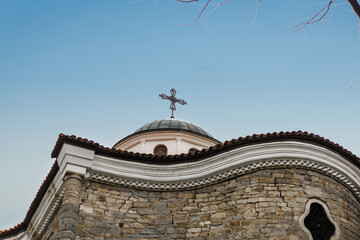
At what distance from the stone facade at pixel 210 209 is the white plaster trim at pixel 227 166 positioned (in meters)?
0.17

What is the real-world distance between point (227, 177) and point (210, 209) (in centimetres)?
80

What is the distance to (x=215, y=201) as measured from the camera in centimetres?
959

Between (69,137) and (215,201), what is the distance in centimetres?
344

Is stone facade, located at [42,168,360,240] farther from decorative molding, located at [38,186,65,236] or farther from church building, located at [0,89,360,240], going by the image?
decorative molding, located at [38,186,65,236]

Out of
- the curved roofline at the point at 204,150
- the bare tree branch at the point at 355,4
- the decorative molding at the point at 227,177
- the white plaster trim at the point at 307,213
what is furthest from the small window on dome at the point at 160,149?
the bare tree branch at the point at 355,4

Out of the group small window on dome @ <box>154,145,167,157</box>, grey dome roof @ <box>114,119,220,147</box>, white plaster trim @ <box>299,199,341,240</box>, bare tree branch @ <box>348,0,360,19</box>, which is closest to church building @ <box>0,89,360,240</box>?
white plaster trim @ <box>299,199,341,240</box>

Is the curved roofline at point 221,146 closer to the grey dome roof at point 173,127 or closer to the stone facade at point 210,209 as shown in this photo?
the stone facade at point 210,209

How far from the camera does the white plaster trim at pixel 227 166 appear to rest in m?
9.59

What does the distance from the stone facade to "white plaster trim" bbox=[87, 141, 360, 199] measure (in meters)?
0.17

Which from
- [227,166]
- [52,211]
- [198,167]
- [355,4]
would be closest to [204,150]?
[198,167]

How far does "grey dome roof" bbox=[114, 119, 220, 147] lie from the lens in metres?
15.8

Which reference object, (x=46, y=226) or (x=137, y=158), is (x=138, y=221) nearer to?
(x=137, y=158)

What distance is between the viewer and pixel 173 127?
16.2 meters

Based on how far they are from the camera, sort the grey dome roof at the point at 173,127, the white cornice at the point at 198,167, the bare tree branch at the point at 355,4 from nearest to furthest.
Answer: the bare tree branch at the point at 355,4 < the white cornice at the point at 198,167 < the grey dome roof at the point at 173,127
